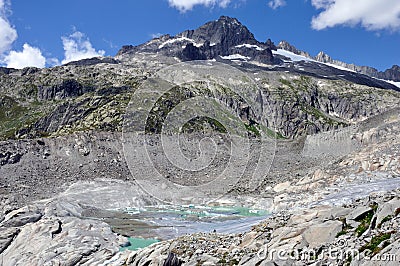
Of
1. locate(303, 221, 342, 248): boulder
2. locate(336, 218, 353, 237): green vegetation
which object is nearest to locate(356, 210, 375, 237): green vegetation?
locate(336, 218, 353, 237): green vegetation

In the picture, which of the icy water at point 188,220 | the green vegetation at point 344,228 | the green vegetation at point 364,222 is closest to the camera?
→ the green vegetation at point 364,222

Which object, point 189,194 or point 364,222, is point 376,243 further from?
point 189,194

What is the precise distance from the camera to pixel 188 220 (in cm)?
5128

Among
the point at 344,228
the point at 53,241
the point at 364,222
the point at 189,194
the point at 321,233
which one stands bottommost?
the point at 53,241

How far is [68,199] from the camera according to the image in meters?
61.6

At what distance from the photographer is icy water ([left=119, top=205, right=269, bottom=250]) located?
39.2 meters

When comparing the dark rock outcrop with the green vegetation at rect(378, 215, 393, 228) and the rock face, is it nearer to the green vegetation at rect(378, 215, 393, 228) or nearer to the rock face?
the rock face

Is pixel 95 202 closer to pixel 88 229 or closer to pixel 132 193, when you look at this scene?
pixel 132 193

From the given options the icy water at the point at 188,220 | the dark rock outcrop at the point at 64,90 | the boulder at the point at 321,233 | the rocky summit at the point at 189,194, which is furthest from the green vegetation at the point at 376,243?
the dark rock outcrop at the point at 64,90

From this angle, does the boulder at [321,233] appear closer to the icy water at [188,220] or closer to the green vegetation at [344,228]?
the green vegetation at [344,228]

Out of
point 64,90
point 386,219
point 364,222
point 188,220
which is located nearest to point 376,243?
point 386,219

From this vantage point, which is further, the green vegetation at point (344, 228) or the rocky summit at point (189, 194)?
the rocky summit at point (189, 194)

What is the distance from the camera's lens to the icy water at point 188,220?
129 feet

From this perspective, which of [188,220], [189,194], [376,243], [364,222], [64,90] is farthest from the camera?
[64,90]
